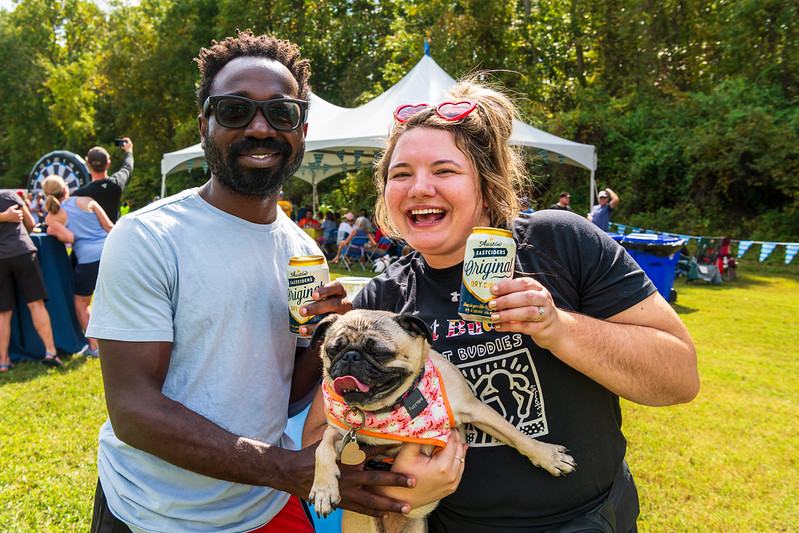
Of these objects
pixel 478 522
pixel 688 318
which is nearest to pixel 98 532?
pixel 478 522

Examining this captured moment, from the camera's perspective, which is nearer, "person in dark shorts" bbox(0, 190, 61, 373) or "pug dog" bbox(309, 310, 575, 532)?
"pug dog" bbox(309, 310, 575, 532)

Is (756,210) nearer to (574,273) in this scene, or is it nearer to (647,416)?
(647,416)

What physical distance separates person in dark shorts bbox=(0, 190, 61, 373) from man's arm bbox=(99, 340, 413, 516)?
5372 mm

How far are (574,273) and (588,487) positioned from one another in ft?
2.41

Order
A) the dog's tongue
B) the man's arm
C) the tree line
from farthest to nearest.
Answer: the tree line → the dog's tongue → the man's arm

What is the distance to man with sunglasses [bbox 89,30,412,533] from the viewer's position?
1.59 m

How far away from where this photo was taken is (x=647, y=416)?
4.99m

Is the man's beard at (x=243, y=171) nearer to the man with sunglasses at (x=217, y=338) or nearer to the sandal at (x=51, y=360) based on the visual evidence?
the man with sunglasses at (x=217, y=338)

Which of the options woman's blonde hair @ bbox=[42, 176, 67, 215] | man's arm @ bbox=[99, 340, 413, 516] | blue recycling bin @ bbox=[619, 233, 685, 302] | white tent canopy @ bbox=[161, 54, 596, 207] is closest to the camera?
man's arm @ bbox=[99, 340, 413, 516]

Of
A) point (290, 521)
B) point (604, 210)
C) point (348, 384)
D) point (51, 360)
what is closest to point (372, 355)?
point (348, 384)

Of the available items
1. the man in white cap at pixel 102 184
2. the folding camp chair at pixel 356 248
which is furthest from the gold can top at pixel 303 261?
the folding camp chair at pixel 356 248

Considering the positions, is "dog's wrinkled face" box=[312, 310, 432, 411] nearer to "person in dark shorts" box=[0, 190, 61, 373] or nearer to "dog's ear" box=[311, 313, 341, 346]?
"dog's ear" box=[311, 313, 341, 346]

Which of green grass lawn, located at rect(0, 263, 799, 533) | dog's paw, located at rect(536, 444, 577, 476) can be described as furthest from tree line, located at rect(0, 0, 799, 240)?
dog's paw, located at rect(536, 444, 577, 476)

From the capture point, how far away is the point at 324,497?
1647mm
